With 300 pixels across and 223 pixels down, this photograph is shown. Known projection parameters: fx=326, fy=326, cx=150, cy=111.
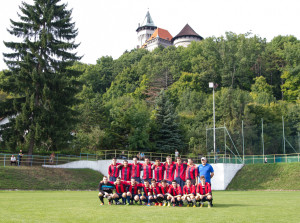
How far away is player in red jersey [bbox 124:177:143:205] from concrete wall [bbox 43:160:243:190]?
1892 centimetres

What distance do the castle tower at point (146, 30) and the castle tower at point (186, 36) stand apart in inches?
1107

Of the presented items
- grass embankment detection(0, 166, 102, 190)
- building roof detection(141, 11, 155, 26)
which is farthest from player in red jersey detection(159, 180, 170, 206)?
building roof detection(141, 11, 155, 26)

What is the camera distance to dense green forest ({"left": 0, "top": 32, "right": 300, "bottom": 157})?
38.8 metres

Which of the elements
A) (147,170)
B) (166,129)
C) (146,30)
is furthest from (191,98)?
(146,30)

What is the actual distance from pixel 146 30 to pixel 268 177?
12995 cm

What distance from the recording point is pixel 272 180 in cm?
2844

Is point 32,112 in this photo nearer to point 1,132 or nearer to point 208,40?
point 1,132

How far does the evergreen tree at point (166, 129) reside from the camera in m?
41.8

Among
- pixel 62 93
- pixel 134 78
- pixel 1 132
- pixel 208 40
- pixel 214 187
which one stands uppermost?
pixel 208 40

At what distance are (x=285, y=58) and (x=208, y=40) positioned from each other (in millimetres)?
20452

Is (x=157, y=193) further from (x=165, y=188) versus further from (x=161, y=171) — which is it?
(x=161, y=171)

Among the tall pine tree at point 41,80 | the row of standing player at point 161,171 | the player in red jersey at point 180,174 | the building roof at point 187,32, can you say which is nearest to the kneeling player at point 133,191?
the row of standing player at point 161,171

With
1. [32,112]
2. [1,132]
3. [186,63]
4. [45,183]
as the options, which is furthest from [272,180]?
[186,63]

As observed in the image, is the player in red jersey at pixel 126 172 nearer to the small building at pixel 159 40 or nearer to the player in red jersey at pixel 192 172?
the player in red jersey at pixel 192 172
